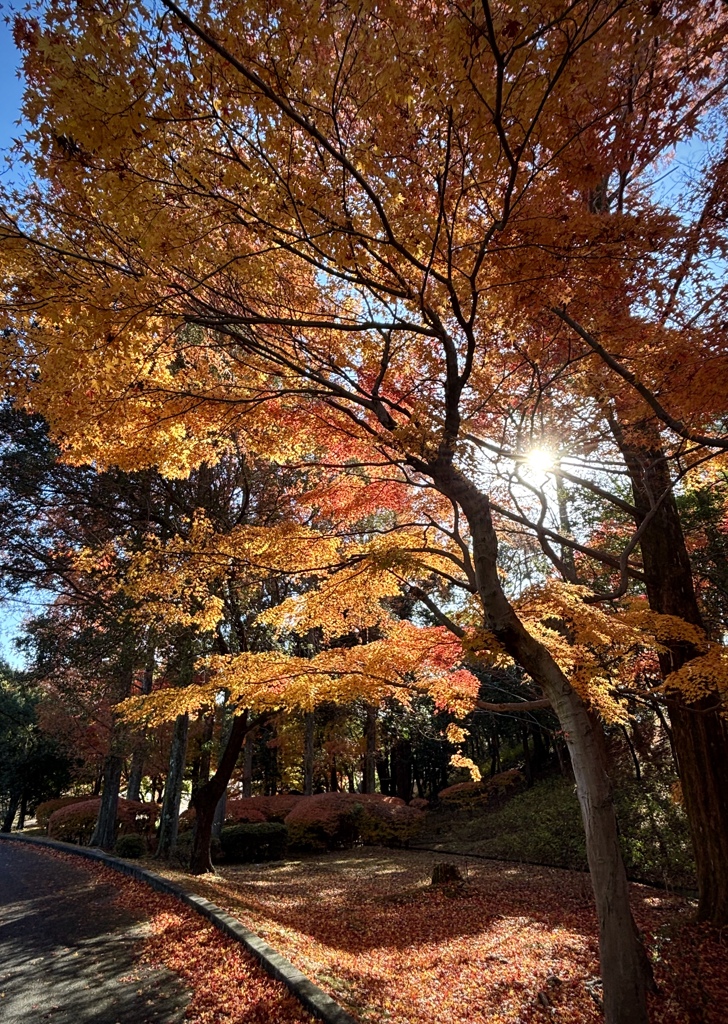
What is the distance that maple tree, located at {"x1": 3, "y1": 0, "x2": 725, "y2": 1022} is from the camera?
9.19ft

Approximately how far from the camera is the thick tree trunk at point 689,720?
6125 mm

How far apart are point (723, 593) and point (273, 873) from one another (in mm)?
11809

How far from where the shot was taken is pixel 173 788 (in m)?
11.8

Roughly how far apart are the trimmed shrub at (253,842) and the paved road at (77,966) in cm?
670

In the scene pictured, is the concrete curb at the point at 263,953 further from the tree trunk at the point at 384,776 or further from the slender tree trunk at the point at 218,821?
the tree trunk at the point at 384,776

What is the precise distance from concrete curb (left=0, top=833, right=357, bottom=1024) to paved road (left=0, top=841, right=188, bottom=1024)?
0.61 m

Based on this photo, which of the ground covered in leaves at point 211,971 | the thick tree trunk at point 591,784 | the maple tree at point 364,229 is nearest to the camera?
the maple tree at point 364,229

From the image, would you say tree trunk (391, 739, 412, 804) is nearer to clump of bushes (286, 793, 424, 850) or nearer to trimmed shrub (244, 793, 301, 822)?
clump of bushes (286, 793, 424, 850)

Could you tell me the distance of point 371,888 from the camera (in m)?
10.2

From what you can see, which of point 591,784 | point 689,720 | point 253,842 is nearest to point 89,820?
point 253,842

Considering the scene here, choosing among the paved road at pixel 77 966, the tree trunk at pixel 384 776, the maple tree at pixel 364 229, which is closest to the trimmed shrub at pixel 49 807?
the tree trunk at pixel 384 776

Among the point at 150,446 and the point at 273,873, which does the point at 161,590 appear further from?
the point at 273,873

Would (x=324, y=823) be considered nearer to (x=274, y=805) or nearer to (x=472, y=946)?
(x=274, y=805)

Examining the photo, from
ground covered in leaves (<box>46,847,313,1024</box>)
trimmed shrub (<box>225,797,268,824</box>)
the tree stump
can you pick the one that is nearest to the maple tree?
ground covered in leaves (<box>46,847,313,1024</box>)
